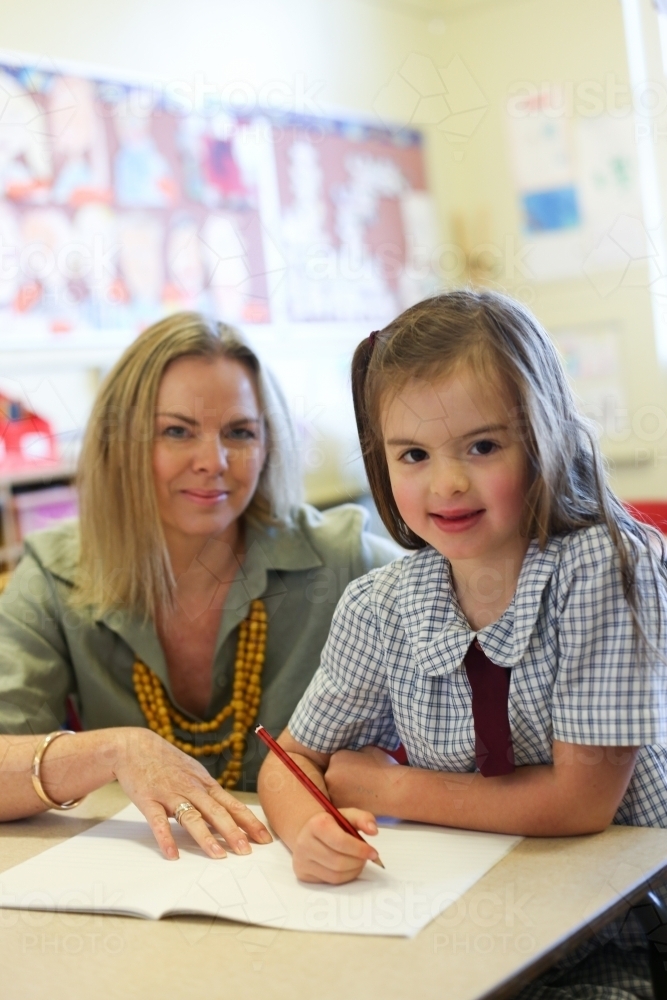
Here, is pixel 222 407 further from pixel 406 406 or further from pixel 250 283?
pixel 250 283

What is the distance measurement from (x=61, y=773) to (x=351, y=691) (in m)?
0.27

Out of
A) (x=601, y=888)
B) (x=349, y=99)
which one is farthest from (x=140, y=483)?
(x=349, y=99)

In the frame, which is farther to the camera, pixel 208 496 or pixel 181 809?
pixel 208 496

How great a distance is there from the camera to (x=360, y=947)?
680 mm

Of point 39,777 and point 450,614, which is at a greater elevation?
point 450,614

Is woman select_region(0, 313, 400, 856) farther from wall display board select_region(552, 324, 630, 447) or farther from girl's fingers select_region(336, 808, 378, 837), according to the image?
wall display board select_region(552, 324, 630, 447)

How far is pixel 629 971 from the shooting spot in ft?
2.55

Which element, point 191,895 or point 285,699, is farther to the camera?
point 285,699

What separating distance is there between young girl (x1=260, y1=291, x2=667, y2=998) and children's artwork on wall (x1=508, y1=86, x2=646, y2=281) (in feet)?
7.85

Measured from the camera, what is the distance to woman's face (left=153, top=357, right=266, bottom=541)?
1.19m

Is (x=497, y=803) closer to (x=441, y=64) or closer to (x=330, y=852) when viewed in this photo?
(x=330, y=852)

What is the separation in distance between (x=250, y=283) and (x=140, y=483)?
2.24 metres

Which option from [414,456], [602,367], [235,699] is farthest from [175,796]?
[602,367]

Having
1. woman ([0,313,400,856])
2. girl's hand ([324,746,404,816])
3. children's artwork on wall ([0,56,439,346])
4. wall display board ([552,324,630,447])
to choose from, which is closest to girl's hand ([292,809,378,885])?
girl's hand ([324,746,404,816])
